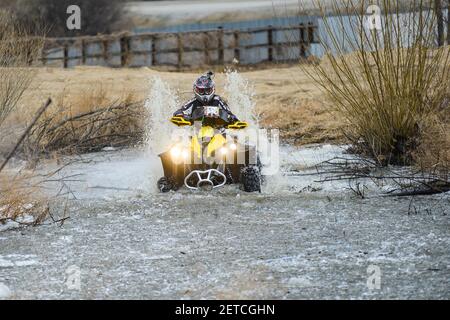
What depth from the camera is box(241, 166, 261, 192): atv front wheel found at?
11.2 meters

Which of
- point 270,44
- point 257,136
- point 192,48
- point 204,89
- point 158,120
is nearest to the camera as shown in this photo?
point 204,89

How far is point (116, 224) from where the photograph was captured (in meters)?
9.87

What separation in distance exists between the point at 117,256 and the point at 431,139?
5.51 metres

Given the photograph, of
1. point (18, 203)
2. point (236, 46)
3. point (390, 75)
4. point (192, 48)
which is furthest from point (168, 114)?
point (192, 48)

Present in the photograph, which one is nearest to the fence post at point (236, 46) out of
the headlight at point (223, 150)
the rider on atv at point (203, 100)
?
the rider on atv at point (203, 100)

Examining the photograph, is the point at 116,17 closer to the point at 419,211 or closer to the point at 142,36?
the point at 142,36

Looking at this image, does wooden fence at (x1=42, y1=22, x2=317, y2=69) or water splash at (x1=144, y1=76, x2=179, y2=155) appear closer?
water splash at (x1=144, y1=76, x2=179, y2=155)

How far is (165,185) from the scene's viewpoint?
11484 mm

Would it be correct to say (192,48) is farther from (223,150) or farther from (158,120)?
(223,150)

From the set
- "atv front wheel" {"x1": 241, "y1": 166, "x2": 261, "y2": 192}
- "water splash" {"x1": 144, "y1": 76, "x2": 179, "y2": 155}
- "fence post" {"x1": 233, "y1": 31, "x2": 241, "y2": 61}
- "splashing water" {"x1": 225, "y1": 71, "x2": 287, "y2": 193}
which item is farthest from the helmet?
"fence post" {"x1": 233, "y1": 31, "x2": 241, "y2": 61}

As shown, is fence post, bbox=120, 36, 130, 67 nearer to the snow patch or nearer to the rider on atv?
the rider on atv

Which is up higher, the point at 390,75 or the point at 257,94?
the point at 390,75

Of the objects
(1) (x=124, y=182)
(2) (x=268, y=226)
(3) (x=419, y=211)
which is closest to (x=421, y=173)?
(3) (x=419, y=211)

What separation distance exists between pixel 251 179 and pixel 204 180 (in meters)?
0.57
